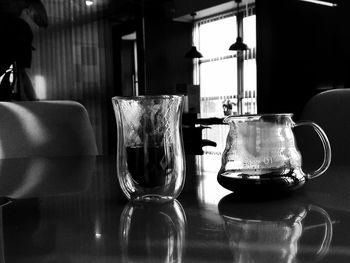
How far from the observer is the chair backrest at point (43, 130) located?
1.39 meters

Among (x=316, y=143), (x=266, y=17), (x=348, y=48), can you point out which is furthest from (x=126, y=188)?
(x=266, y=17)

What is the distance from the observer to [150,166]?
20.5 inches

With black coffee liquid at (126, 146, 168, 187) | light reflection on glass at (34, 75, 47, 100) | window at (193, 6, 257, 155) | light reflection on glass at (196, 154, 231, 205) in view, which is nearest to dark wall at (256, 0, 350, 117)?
window at (193, 6, 257, 155)

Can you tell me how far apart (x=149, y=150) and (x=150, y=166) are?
20 mm

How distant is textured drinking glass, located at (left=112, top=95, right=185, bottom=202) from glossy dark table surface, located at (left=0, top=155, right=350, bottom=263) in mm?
23

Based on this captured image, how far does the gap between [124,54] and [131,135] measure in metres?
5.39

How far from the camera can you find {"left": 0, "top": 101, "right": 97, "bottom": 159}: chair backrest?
139cm

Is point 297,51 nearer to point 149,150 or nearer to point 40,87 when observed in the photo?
point 40,87

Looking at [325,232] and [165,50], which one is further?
[165,50]

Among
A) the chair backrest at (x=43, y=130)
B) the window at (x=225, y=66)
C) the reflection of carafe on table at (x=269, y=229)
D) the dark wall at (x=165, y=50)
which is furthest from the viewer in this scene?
the dark wall at (x=165, y=50)

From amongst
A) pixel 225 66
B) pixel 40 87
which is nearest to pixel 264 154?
pixel 40 87

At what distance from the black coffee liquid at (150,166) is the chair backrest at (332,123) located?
0.74 m

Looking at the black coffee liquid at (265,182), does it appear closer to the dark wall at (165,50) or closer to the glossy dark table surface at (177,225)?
the glossy dark table surface at (177,225)

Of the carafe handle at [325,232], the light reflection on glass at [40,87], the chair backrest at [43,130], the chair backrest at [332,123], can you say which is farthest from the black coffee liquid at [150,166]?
the light reflection on glass at [40,87]
